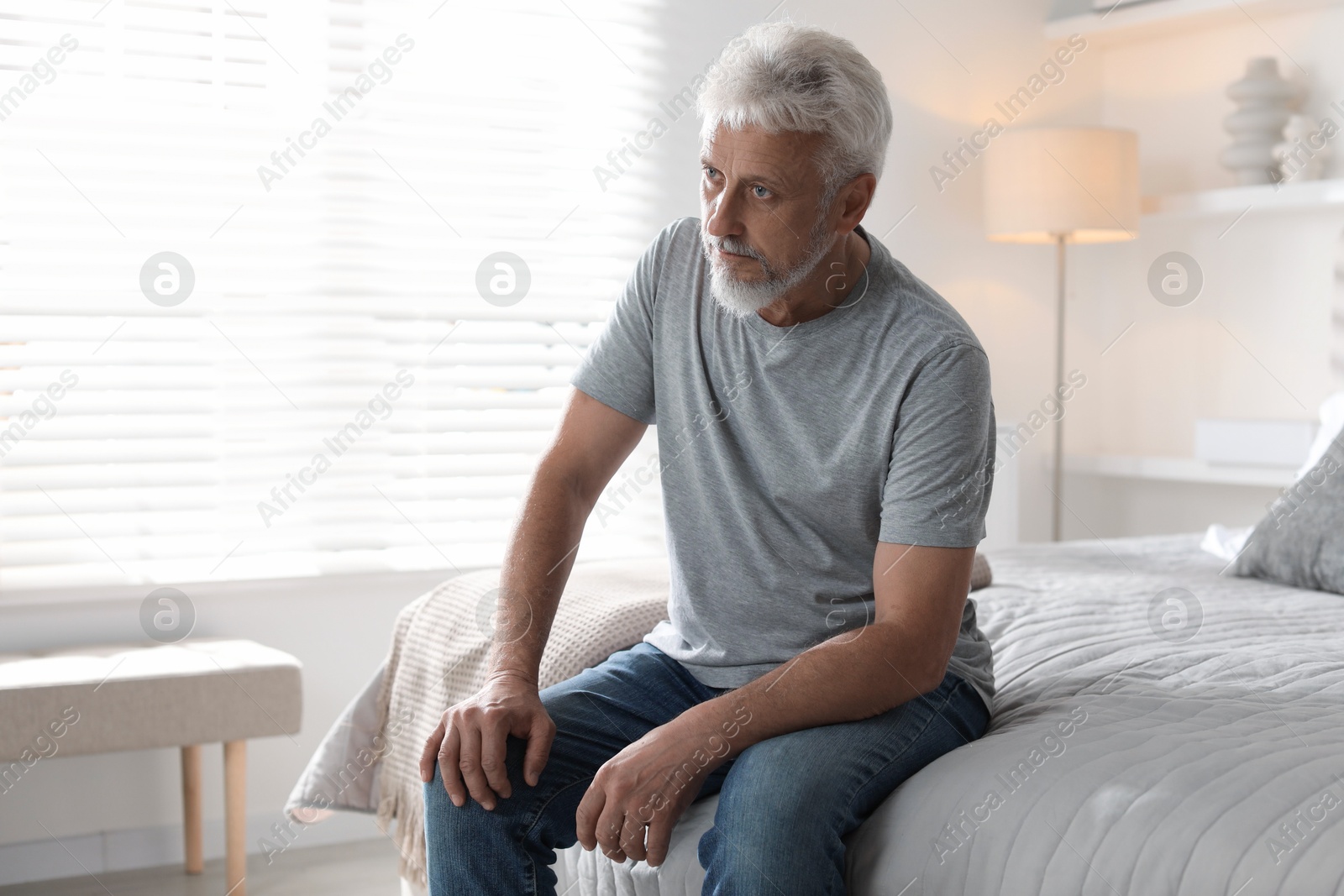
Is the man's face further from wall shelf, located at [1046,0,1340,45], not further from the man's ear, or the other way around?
wall shelf, located at [1046,0,1340,45]

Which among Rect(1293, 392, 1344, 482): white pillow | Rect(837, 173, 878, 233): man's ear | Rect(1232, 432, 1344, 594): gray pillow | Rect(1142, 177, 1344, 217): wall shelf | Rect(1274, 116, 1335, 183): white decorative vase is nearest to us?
Rect(837, 173, 878, 233): man's ear

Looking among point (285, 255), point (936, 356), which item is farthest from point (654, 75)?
point (936, 356)

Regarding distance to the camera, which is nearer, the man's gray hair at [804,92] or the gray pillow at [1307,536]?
the man's gray hair at [804,92]

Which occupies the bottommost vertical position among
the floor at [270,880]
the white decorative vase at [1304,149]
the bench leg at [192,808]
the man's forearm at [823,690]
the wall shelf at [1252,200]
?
the floor at [270,880]

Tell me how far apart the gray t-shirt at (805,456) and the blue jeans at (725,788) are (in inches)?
2.8

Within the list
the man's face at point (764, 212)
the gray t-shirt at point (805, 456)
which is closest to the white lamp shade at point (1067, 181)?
the gray t-shirt at point (805, 456)

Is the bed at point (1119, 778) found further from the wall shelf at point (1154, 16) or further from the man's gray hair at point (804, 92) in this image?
the wall shelf at point (1154, 16)

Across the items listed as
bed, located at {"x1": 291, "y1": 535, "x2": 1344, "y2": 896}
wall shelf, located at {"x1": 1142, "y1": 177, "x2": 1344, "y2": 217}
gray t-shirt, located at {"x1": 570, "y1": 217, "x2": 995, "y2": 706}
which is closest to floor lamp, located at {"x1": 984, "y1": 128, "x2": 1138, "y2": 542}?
wall shelf, located at {"x1": 1142, "y1": 177, "x2": 1344, "y2": 217}

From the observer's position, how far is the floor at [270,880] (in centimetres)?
234

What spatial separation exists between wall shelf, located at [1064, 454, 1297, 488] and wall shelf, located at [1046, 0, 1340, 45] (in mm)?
1169

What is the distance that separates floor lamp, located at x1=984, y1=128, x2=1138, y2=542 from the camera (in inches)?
124

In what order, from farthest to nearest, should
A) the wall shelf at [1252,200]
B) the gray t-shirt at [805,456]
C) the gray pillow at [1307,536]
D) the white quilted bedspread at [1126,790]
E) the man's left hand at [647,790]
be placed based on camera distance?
the wall shelf at [1252,200]
the gray pillow at [1307,536]
the gray t-shirt at [805,456]
the man's left hand at [647,790]
the white quilted bedspread at [1126,790]

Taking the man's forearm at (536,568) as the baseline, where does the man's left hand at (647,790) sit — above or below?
below

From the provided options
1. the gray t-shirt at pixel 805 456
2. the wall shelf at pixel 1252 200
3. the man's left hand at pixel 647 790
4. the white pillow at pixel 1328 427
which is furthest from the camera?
the wall shelf at pixel 1252 200
